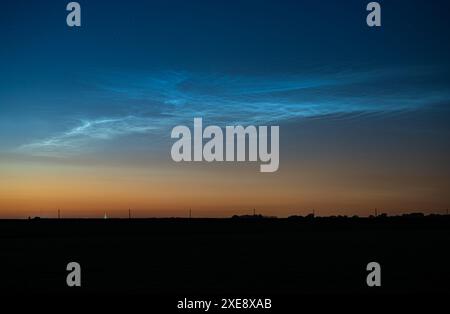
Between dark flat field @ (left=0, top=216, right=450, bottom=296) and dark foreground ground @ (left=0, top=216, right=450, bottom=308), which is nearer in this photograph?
dark foreground ground @ (left=0, top=216, right=450, bottom=308)

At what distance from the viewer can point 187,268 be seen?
27.7 meters

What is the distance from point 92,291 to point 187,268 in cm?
720

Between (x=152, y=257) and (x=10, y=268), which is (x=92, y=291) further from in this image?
(x=152, y=257)

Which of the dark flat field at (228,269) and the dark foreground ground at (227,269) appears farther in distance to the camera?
the dark flat field at (228,269)

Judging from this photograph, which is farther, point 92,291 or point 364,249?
point 364,249

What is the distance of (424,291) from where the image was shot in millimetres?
20531

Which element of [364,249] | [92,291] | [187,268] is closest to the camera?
[92,291]
